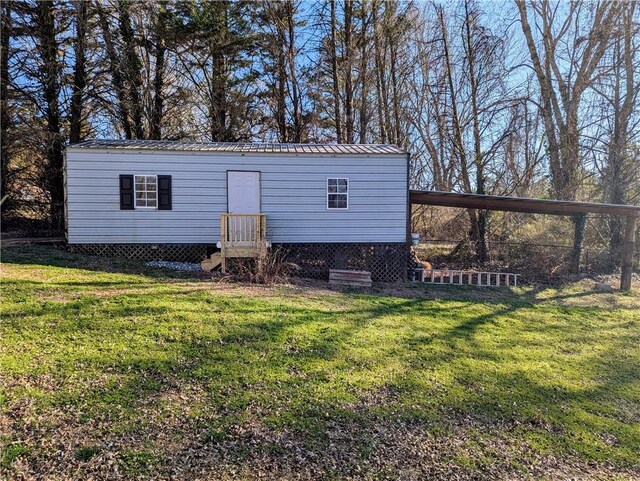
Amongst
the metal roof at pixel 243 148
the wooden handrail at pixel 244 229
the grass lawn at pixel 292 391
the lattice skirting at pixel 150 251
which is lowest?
the grass lawn at pixel 292 391

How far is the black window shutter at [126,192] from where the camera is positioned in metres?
9.08

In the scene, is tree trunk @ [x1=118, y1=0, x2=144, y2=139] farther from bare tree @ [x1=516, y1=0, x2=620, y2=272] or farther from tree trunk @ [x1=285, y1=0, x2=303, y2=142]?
bare tree @ [x1=516, y1=0, x2=620, y2=272]

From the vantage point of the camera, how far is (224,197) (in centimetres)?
948

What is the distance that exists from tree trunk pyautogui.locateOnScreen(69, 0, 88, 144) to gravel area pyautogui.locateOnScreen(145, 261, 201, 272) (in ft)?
23.0

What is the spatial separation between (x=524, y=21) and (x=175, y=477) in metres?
16.9

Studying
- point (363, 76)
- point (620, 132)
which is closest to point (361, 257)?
point (363, 76)

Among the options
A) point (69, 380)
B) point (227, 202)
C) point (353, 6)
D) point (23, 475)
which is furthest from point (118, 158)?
point (353, 6)

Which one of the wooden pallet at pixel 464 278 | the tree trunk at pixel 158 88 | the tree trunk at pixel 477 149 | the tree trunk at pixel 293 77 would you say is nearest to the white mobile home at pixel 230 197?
the wooden pallet at pixel 464 278

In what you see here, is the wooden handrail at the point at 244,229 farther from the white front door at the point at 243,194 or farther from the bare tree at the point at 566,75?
the bare tree at the point at 566,75


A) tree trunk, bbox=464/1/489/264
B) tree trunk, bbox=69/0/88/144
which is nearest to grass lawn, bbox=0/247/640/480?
tree trunk, bbox=464/1/489/264

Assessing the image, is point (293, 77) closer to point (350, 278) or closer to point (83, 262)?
point (350, 278)

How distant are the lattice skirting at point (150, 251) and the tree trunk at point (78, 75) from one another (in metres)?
5.71

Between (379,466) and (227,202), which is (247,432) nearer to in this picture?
(379,466)

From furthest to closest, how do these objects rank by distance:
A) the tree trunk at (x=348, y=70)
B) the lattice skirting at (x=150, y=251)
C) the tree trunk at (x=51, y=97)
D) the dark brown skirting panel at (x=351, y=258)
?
the tree trunk at (x=348, y=70) < the tree trunk at (x=51, y=97) < the dark brown skirting panel at (x=351, y=258) < the lattice skirting at (x=150, y=251)
